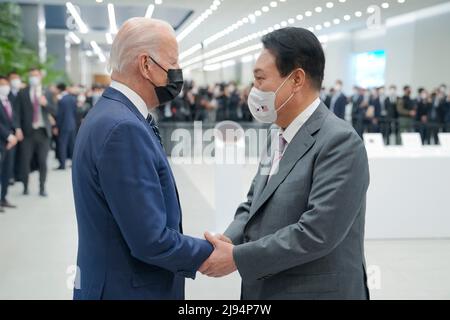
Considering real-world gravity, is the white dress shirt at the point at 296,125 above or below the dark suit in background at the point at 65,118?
below

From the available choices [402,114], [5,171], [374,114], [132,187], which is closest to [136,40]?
[132,187]

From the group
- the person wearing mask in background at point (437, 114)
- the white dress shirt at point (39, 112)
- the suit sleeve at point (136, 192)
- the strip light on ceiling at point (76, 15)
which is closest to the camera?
the suit sleeve at point (136, 192)

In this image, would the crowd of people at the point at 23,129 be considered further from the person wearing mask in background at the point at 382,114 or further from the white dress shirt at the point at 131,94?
the person wearing mask in background at the point at 382,114

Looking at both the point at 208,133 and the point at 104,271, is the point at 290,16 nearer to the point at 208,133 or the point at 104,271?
the point at 104,271

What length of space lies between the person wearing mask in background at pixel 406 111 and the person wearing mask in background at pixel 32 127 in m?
9.46

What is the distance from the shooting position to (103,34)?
2.81m

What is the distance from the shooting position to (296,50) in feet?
4.99

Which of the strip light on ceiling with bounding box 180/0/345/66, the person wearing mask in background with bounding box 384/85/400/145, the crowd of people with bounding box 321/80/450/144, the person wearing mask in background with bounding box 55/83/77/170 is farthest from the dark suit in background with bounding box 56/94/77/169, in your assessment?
the person wearing mask in background with bounding box 384/85/400/145

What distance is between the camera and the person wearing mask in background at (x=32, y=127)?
6777mm

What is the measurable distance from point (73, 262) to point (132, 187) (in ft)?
10.9

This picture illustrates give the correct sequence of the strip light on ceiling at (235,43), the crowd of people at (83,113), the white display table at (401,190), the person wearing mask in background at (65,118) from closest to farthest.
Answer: the strip light on ceiling at (235,43) < the white display table at (401,190) < the crowd of people at (83,113) < the person wearing mask in background at (65,118)

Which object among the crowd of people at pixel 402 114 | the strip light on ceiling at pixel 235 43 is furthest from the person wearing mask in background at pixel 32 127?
the crowd of people at pixel 402 114

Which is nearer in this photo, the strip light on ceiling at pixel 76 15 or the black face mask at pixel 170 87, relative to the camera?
the black face mask at pixel 170 87

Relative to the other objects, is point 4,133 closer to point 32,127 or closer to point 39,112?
point 32,127
